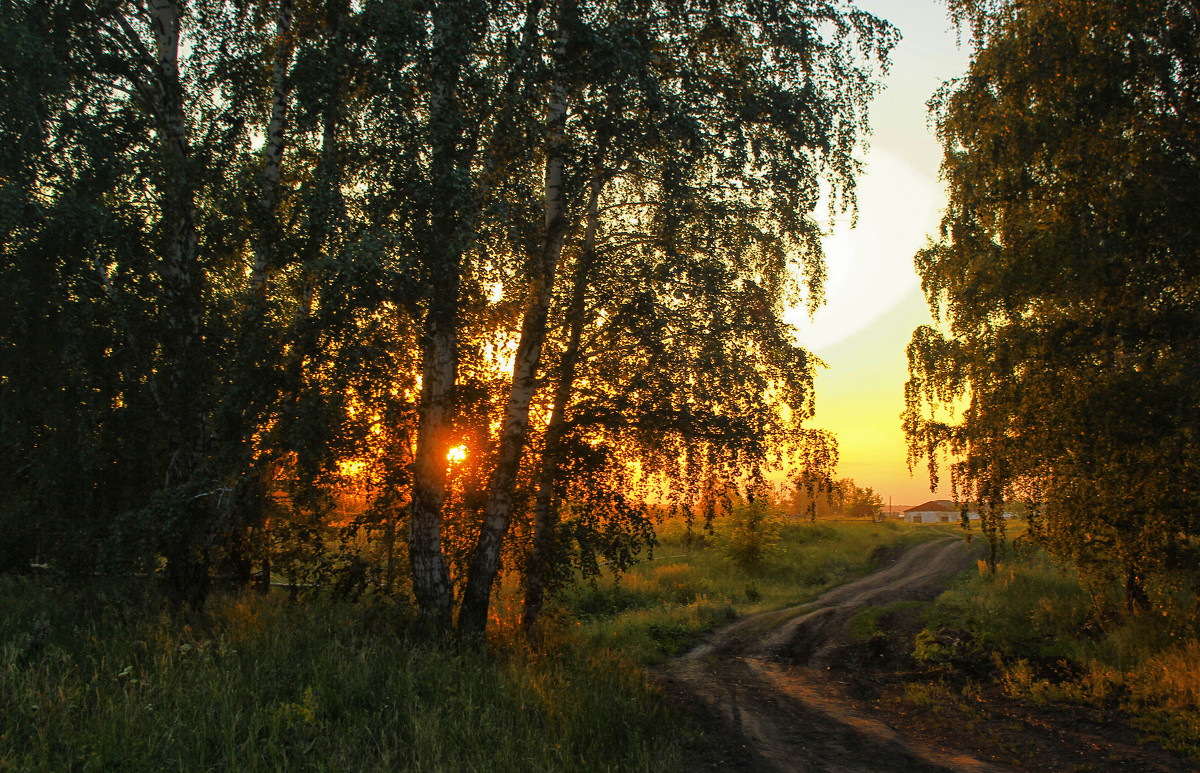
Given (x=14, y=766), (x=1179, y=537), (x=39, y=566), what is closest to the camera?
(x=14, y=766)

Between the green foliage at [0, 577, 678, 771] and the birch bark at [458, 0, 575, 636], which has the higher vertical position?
→ the birch bark at [458, 0, 575, 636]

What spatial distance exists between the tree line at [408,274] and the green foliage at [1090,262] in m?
2.68

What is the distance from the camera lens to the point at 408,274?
774 cm

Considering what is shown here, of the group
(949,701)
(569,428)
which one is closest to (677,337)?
(569,428)

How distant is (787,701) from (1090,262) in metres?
8.41

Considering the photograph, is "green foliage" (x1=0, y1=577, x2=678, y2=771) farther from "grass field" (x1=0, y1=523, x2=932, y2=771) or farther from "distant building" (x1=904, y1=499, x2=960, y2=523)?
"distant building" (x1=904, y1=499, x2=960, y2=523)

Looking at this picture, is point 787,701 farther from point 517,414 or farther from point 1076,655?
point 517,414

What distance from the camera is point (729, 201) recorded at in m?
10.4

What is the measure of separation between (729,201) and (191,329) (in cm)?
858

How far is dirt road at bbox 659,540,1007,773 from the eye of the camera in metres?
7.59

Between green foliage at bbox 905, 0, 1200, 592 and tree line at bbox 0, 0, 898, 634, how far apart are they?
8.80 feet

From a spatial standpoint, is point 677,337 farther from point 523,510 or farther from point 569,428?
point 523,510

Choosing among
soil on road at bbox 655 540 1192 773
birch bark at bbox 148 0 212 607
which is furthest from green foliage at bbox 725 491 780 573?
birch bark at bbox 148 0 212 607

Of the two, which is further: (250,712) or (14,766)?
(250,712)
